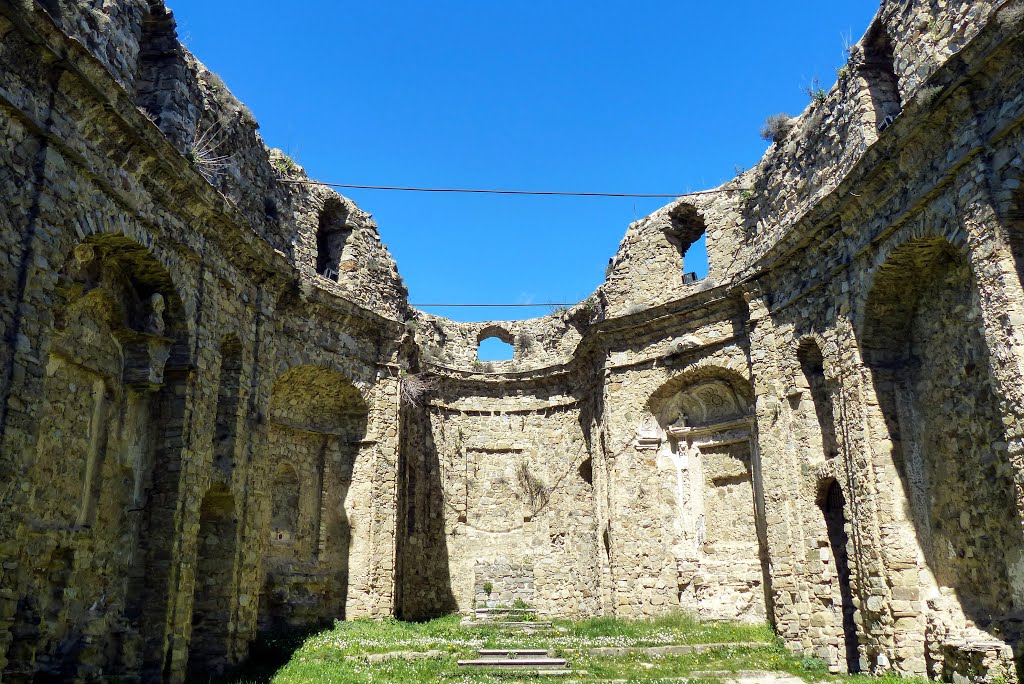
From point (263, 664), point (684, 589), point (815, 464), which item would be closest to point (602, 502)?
point (684, 589)

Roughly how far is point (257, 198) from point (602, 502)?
9.78 m

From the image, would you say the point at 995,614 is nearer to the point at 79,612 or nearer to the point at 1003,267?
the point at 1003,267

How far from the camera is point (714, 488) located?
1705cm

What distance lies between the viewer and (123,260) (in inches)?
432

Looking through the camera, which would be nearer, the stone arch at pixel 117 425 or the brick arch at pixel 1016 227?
the brick arch at pixel 1016 227

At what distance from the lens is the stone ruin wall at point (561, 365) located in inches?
370

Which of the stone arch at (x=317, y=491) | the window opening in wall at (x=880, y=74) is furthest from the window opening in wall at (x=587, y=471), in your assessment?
the window opening in wall at (x=880, y=74)

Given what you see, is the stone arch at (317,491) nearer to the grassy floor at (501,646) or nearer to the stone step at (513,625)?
the grassy floor at (501,646)

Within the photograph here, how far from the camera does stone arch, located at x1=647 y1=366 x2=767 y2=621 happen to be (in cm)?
1614

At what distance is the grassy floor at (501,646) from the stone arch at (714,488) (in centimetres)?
77

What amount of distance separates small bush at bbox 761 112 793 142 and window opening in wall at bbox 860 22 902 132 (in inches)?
95.4

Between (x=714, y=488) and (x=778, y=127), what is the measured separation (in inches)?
299

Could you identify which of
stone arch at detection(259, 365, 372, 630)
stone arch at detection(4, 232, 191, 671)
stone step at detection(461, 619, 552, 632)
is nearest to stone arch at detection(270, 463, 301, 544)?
stone arch at detection(259, 365, 372, 630)

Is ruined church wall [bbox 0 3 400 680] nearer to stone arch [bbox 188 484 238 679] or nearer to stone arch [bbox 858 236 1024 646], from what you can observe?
stone arch [bbox 188 484 238 679]
